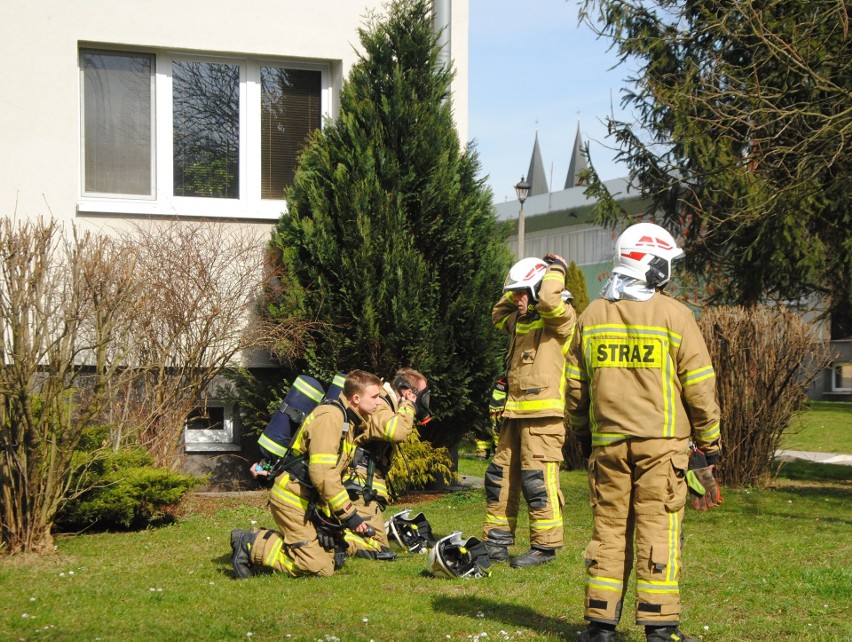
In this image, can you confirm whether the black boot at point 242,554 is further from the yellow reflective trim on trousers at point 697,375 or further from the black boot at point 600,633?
the yellow reflective trim on trousers at point 697,375

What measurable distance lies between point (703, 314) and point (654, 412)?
7392 mm

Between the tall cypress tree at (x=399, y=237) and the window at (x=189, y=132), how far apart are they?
119 centimetres

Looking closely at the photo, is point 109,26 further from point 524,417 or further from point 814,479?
point 814,479

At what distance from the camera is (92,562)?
7.68m

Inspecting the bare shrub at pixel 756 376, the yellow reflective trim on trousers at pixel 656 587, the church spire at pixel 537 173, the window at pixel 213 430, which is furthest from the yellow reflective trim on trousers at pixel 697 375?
the church spire at pixel 537 173

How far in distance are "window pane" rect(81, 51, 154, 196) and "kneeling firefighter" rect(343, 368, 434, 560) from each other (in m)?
4.85

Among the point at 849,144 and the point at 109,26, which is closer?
the point at 849,144

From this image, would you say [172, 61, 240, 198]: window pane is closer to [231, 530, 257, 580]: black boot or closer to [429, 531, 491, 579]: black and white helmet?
[231, 530, 257, 580]: black boot

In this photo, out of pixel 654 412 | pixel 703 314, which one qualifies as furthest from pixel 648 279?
pixel 703 314

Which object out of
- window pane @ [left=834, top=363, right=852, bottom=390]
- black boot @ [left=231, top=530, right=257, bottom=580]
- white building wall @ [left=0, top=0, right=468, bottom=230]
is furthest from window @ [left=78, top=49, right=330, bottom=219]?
window pane @ [left=834, top=363, right=852, bottom=390]

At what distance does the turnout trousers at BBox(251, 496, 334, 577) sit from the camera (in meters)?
7.20

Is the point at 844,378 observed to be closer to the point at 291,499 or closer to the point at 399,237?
the point at 399,237

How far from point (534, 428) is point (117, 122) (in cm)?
665

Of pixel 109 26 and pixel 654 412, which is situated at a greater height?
pixel 109 26
